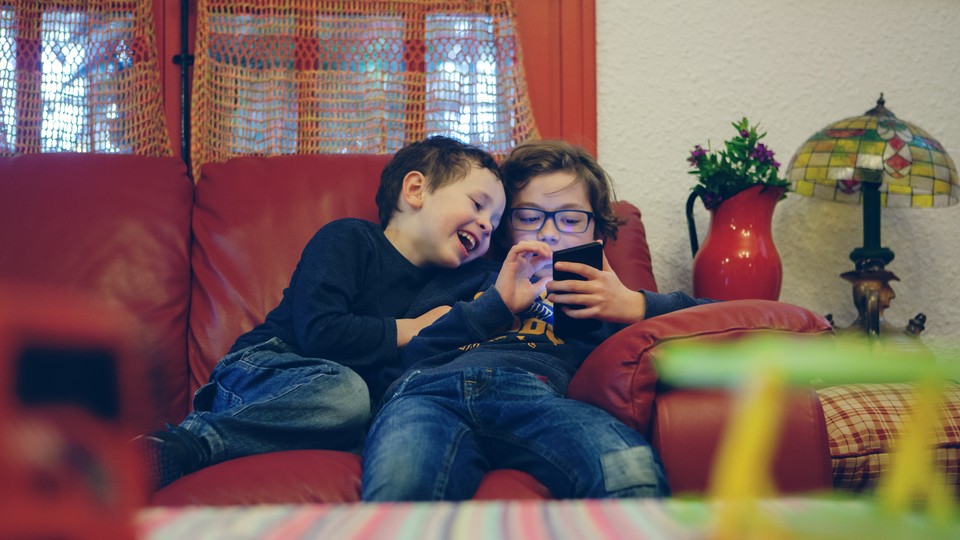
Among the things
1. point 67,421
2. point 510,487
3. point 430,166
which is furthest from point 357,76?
point 67,421

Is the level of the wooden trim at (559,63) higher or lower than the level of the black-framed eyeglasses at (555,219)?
higher

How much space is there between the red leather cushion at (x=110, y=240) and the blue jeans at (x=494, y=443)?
641 mm

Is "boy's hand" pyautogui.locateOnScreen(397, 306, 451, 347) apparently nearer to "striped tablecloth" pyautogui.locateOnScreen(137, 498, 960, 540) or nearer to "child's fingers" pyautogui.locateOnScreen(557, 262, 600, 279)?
"child's fingers" pyautogui.locateOnScreen(557, 262, 600, 279)

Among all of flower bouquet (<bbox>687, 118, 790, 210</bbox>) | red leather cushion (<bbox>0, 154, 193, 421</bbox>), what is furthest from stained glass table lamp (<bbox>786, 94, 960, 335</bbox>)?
red leather cushion (<bbox>0, 154, 193, 421</bbox>)

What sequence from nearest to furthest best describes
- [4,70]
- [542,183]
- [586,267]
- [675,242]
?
[586,267] < [542,183] < [4,70] < [675,242]

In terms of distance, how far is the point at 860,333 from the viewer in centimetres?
211

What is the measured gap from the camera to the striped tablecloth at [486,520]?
0.48m

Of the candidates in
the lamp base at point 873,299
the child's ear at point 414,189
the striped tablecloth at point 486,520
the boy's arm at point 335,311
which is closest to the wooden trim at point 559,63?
the child's ear at point 414,189

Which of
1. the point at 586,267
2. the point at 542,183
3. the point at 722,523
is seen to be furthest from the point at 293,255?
the point at 722,523

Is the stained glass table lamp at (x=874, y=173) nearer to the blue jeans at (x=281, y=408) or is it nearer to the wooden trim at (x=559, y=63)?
the wooden trim at (x=559, y=63)

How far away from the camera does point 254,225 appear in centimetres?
185

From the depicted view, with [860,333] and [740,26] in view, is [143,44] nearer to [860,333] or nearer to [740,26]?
[740,26]

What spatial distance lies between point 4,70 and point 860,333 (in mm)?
2239

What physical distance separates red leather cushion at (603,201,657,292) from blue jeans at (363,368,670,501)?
0.56 m
